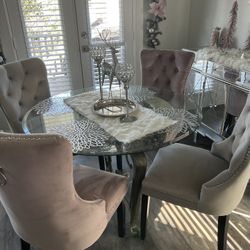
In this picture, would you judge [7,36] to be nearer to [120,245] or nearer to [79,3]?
[79,3]

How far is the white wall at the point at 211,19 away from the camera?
226cm

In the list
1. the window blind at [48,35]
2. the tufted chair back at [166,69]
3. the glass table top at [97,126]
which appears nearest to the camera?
the glass table top at [97,126]

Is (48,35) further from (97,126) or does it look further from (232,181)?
(232,181)

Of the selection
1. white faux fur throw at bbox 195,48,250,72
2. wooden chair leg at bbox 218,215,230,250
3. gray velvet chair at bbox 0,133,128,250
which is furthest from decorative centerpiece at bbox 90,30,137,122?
white faux fur throw at bbox 195,48,250,72

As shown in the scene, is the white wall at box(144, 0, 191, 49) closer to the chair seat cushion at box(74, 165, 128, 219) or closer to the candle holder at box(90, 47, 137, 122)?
the candle holder at box(90, 47, 137, 122)

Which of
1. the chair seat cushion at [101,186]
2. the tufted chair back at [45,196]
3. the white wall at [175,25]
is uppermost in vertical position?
the white wall at [175,25]

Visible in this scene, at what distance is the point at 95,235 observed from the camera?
46.8 inches

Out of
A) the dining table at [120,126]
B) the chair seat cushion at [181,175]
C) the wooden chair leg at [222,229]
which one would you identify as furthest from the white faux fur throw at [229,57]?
the wooden chair leg at [222,229]

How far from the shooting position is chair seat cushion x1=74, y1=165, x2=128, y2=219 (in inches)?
49.2

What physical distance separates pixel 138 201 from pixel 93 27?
6.58 feet

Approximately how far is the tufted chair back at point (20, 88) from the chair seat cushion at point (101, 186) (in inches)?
27.8

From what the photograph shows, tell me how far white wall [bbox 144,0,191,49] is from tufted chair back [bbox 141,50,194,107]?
0.88 metres

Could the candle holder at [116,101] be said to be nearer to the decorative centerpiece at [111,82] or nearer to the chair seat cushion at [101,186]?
the decorative centerpiece at [111,82]

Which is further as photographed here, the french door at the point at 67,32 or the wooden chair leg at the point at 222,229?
the french door at the point at 67,32
